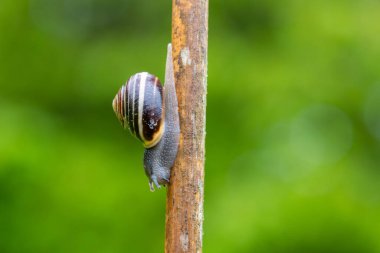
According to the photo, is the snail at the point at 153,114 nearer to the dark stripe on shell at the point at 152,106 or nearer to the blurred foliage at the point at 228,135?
the dark stripe on shell at the point at 152,106

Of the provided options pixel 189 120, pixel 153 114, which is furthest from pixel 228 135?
pixel 189 120

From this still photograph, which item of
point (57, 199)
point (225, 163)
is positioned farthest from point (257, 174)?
point (57, 199)

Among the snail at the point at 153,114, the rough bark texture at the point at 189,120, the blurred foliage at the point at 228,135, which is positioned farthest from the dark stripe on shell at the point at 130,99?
the blurred foliage at the point at 228,135

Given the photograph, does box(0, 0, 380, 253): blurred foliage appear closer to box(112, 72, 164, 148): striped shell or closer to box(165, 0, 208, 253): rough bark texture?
box(112, 72, 164, 148): striped shell

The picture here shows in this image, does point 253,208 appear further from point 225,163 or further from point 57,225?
point 57,225

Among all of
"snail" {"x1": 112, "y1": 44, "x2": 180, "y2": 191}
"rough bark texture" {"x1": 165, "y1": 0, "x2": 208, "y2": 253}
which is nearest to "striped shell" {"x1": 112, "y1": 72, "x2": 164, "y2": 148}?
"snail" {"x1": 112, "y1": 44, "x2": 180, "y2": 191}
